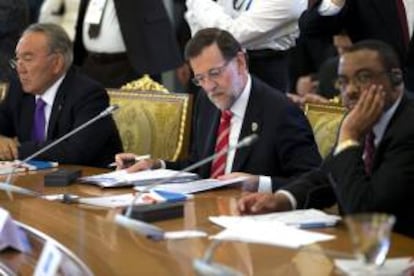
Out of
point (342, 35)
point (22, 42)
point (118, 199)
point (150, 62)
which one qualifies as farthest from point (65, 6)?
point (118, 199)

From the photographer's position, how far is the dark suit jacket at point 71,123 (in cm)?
389

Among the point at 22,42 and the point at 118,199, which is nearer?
the point at 118,199

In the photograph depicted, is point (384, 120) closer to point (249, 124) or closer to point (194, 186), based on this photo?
point (194, 186)

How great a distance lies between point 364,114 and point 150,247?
712 millimetres

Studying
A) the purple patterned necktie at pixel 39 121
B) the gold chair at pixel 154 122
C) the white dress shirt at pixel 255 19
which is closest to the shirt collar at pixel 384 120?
the gold chair at pixel 154 122

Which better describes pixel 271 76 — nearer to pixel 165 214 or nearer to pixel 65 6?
pixel 65 6

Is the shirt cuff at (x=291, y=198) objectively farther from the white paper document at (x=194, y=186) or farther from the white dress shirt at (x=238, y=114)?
the white dress shirt at (x=238, y=114)

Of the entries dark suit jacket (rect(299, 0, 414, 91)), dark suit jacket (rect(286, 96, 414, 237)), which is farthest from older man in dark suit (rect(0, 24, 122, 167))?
dark suit jacket (rect(286, 96, 414, 237))

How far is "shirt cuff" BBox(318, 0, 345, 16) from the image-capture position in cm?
352

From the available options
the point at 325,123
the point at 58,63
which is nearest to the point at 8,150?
the point at 58,63

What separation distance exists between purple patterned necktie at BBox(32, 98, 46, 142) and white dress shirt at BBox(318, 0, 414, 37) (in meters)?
1.32

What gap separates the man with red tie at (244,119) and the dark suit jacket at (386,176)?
680 mm

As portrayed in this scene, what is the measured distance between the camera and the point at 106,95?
162 inches

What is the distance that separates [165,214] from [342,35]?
56.8 inches
